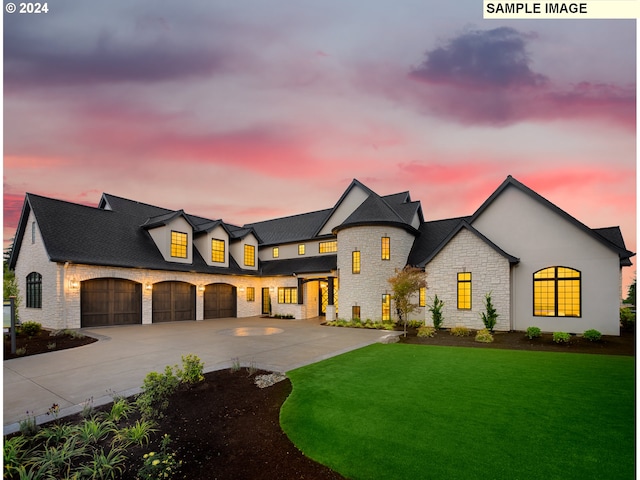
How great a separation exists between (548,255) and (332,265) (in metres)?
12.6

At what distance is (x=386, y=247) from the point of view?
20094 mm

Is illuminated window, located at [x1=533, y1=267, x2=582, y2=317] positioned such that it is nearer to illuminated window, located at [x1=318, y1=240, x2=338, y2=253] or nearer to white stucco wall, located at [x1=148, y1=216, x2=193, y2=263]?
illuminated window, located at [x1=318, y1=240, x2=338, y2=253]

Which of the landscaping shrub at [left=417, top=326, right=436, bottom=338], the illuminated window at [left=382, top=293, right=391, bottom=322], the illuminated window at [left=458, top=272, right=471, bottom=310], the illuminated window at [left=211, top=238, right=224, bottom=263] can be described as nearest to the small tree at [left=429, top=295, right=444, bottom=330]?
the illuminated window at [left=458, top=272, right=471, bottom=310]

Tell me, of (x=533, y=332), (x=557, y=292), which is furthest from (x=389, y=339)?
(x=557, y=292)

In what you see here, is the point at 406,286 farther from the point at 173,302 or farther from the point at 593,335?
the point at 173,302

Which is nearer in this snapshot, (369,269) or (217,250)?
(369,269)

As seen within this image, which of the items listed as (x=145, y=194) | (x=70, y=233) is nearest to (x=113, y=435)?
(x=70, y=233)

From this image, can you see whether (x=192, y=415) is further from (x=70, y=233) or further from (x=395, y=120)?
(x=70, y=233)

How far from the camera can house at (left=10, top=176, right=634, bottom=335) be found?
14844mm

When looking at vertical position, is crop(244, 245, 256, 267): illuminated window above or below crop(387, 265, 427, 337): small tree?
above

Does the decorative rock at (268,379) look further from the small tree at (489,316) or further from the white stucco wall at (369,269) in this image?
the white stucco wall at (369,269)

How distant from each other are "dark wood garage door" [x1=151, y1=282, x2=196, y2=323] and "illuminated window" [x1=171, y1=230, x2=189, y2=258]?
6.49ft

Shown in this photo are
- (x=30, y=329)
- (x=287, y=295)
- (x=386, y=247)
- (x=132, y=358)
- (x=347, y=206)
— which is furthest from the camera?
(x=287, y=295)

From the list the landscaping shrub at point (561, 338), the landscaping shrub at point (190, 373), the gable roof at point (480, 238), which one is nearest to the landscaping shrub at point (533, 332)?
the landscaping shrub at point (561, 338)
